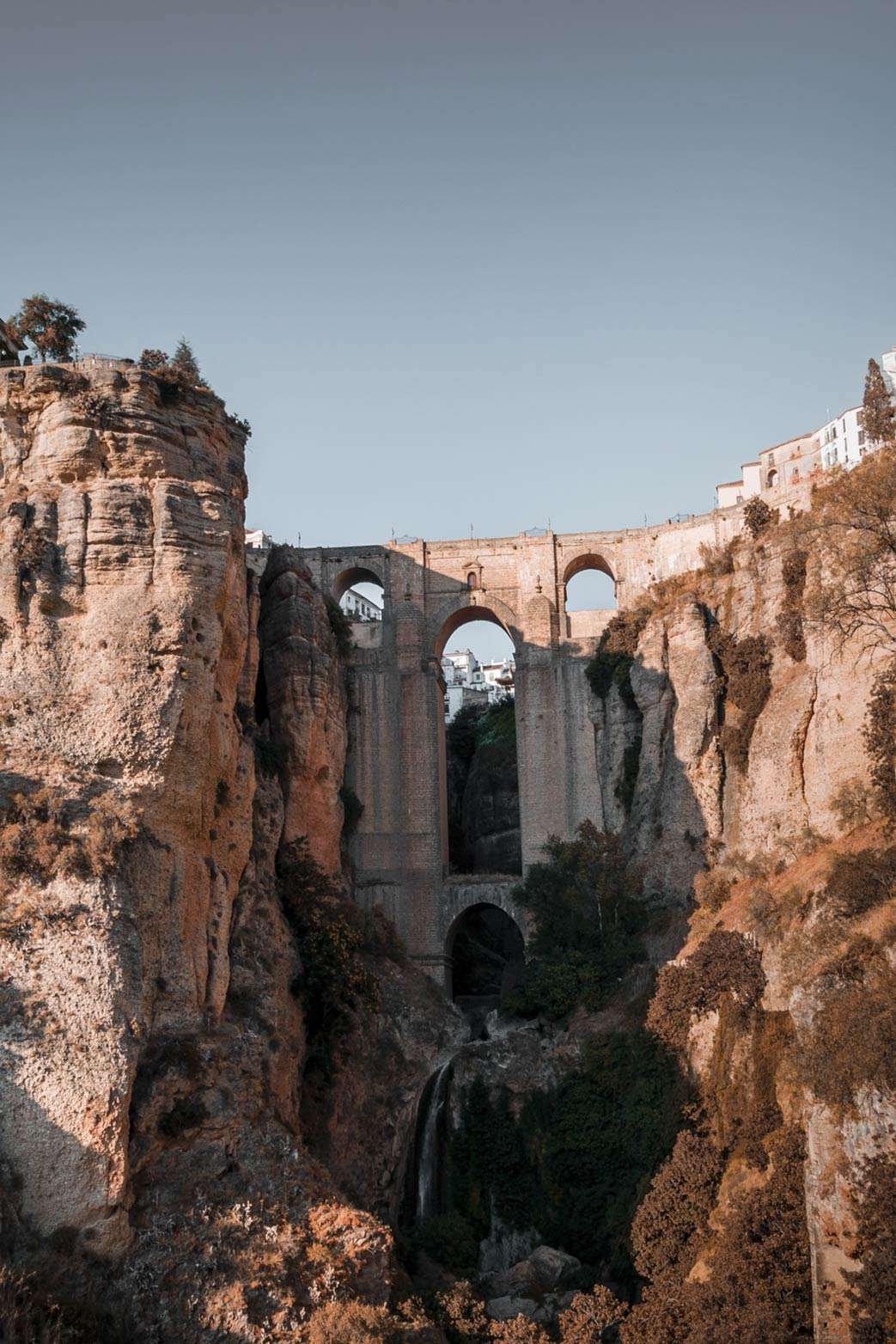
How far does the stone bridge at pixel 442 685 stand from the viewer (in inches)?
1698

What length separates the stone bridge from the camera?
4312cm

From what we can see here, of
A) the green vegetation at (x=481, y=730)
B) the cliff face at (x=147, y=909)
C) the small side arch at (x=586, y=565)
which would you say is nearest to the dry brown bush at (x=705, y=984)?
the cliff face at (x=147, y=909)

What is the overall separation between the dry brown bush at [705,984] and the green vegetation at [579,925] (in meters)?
4.57

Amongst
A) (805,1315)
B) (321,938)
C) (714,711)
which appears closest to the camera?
(805,1315)

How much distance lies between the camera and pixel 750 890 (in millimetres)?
33938

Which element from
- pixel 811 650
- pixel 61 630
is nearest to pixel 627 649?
pixel 811 650

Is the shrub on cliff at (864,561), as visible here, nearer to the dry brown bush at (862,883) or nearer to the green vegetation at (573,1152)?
the dry brown bush at (862,883)

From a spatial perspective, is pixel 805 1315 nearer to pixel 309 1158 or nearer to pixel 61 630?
pixel 309 1158

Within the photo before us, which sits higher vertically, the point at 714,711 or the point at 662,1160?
the point at 714,711

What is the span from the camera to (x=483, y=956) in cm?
4900

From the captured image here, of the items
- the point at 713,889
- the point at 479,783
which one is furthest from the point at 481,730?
the point at 713,889

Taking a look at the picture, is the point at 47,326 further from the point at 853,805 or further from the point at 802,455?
the point at 802,455

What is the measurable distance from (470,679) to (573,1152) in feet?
191

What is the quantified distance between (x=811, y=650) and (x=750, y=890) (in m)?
6.56
